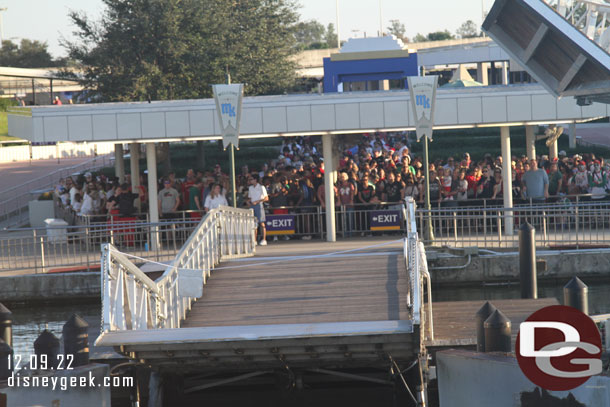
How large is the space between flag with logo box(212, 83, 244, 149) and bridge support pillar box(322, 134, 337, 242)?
3.47m

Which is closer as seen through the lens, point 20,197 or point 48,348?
point 48,348

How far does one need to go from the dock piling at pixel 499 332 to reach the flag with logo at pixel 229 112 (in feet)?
34.0

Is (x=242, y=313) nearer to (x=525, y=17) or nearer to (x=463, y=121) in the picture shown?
(x=525, y=17)

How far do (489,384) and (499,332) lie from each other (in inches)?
28.8

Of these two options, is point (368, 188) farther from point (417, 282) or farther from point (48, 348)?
point (48, 348)

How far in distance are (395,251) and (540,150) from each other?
96.6ft

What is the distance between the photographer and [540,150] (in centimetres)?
4588

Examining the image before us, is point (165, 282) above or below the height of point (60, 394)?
above

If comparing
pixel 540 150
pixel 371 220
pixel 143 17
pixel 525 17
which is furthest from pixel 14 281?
pixel 540 150

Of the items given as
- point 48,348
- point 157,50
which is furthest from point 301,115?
point 157,50

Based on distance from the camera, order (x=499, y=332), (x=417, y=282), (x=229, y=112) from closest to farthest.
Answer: (x=499, y=332), (x=417, y=282), (x=229, y=112)

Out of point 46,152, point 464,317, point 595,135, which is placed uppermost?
point 46,152

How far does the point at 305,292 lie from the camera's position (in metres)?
15.3

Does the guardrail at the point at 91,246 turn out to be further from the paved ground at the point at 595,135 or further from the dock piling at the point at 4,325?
the paved ground at the point at 595,135
